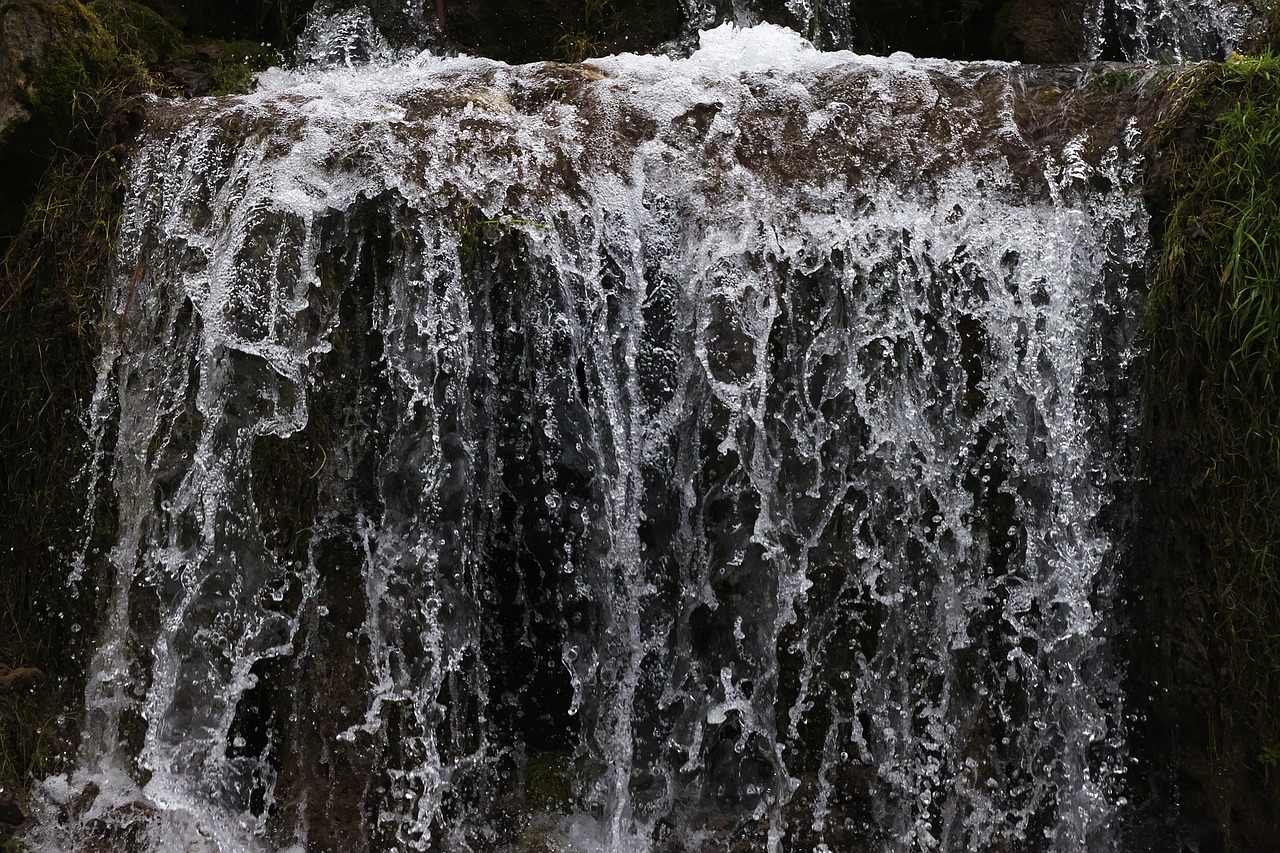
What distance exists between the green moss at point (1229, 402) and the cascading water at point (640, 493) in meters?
0.16

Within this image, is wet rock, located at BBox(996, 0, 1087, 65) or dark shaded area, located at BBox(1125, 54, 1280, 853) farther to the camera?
wet rock, located at BBox(996, 0, 1087, 65)

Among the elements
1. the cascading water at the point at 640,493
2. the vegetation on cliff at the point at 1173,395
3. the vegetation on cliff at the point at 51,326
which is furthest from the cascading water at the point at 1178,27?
the vegetation on cliff at the point at 51,326

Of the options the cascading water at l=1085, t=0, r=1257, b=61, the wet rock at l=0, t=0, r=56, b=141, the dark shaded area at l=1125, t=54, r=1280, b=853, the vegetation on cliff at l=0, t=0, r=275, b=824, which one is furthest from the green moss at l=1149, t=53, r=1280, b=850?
the wet rock at l=0, t=0, r=56, b=141

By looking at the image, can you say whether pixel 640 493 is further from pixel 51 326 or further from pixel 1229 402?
pixel 51 326

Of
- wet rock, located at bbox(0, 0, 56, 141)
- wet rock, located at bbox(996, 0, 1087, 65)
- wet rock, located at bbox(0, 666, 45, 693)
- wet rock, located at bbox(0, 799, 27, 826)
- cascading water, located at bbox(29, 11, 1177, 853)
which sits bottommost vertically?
wet rock, located at bbox(0, 799, 27, 826)

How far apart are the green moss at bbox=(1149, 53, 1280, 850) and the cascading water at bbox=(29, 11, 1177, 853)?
0.16m

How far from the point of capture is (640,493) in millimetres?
2914

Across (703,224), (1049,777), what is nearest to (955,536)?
(1049,777)

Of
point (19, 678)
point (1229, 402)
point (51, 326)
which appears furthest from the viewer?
point (51, 326)

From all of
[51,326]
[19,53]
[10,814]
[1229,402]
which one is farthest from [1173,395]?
[19,53]

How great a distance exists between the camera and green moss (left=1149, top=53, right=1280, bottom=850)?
2469 millimetres

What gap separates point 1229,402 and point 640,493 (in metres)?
1.55

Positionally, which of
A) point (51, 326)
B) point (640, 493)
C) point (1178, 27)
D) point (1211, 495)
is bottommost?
point (640, 493)

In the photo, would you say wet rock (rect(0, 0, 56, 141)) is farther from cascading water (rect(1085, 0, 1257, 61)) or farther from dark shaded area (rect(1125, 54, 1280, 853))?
cascading water (rect(1085, 0, 1257, 61))
